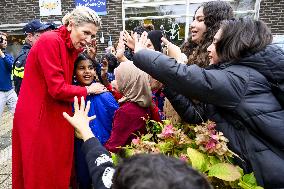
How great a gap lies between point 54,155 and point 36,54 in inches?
31.7

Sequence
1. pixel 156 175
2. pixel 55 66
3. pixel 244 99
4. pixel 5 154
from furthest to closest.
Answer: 1. pixel 5 154
2. pixel 55 66
3. pixel 244 99
4. pixel 156 175

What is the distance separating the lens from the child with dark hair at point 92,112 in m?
2.64

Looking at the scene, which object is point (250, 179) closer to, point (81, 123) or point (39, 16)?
point (81, 123)

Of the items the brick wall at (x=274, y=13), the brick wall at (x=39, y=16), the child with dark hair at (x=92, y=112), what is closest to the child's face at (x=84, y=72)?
the child with dark hair at (x=92, y=112)

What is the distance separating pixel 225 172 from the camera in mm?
1366

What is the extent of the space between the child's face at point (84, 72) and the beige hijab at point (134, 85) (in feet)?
1.42

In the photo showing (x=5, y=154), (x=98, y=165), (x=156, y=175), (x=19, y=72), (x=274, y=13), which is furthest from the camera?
(x=274, y=13)

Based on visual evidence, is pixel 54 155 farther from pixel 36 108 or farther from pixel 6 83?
pixel 6 83

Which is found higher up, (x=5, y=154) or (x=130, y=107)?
(x=130, y=107)

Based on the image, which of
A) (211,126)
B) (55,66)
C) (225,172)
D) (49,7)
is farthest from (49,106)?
(49,7)

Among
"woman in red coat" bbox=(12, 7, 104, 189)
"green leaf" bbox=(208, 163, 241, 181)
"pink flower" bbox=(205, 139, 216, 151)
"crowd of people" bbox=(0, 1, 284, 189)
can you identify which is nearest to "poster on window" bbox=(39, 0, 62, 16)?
"crowd of people" bbox=(0, 1, 284, 189)

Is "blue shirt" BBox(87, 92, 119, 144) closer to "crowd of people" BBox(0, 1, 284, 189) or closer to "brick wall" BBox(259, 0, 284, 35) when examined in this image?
"crowd of people" BBox(0, 1, 284, 189)

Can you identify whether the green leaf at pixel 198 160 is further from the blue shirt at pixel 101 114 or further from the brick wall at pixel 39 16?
the brick wall at pixel 39 16

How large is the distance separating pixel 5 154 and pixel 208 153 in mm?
4225
